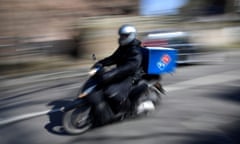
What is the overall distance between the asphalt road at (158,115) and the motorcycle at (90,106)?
0.13 meters

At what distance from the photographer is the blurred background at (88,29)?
16.0 meters

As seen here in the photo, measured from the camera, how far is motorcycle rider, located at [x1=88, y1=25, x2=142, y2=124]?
26.3ft

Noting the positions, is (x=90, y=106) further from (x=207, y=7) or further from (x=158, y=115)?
(x=207, y=7)

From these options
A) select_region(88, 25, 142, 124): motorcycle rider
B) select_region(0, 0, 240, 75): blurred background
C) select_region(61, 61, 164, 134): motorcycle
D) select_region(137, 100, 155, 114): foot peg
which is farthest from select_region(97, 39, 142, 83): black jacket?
select_region(0, 0, 240, 75): blurred background

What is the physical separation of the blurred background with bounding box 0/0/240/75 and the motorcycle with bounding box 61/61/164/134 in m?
4.87

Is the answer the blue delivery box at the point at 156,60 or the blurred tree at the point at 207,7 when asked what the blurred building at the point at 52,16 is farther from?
the blue delivery box at the point at 156,60

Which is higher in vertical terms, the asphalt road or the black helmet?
the black helmet

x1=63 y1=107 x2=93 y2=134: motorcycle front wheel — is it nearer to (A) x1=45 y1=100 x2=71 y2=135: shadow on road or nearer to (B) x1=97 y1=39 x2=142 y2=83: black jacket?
(A) x1=45 y1=100 x2=71 y2=135: shadow on road

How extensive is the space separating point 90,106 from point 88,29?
29.5 ft

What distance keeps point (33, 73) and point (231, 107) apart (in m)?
7.47

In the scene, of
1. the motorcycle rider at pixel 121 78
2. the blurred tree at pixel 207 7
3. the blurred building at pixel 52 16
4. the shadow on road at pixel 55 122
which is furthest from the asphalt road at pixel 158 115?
the blurred tree at pixel 207 7

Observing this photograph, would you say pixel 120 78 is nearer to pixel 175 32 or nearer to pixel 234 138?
pixel 234 138

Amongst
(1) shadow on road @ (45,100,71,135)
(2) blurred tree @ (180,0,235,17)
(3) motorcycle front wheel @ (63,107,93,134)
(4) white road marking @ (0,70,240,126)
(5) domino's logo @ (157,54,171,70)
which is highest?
(5) domino's logo @ (157,54,171,70)

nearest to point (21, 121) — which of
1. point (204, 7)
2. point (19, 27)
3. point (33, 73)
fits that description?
point (33, 73)
